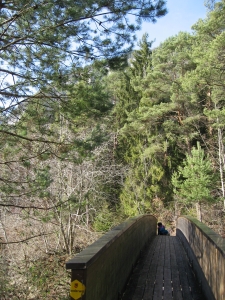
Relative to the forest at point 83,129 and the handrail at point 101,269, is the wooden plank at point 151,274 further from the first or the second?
the forest at point 83,129

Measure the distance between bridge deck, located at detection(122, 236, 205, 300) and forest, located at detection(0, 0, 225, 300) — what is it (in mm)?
2003

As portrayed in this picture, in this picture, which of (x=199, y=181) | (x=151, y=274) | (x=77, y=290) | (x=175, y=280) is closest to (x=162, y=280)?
(x=175, y=280)

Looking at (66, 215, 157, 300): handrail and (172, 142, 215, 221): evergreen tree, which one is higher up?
(172, 142, 215, 221): evergreen tree

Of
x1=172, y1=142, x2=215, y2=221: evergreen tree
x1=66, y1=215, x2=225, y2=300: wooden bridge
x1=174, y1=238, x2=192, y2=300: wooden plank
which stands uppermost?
x1=172, y1=142, x2=215, y2=221: evergreen tree

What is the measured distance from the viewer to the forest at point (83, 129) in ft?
17.7

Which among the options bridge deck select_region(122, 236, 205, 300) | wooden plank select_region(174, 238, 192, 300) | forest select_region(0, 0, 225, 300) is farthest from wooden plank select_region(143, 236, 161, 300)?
forest select_region(0, 0, 225, 300)

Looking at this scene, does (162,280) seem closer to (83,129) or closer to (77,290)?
(77,290)

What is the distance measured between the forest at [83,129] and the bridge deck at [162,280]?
2.00m

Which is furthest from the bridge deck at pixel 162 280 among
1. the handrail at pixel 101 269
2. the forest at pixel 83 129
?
the forest at pixel 83 129

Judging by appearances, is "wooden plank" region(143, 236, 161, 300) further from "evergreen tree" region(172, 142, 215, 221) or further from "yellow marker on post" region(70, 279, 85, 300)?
"evergreen tree" region(172, 142, 215, 221)

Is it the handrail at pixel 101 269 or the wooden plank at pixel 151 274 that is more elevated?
the handrail at pixel 101 269

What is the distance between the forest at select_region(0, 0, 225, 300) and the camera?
5.39 m

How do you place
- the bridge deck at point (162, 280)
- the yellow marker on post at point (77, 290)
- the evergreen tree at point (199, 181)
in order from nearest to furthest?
1. the yellow marker on post at point (77, 290)
2. the bridge deck at point (162, 280)
3. the evergreen tree at point (199, 181)

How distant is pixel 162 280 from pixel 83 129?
20.9ft
